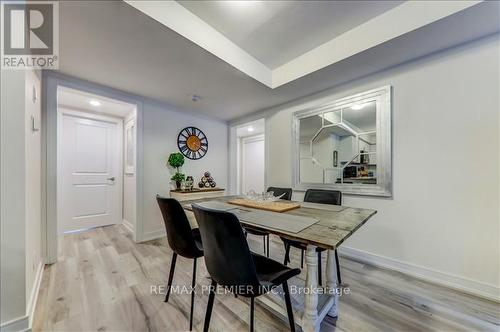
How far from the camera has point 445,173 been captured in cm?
182

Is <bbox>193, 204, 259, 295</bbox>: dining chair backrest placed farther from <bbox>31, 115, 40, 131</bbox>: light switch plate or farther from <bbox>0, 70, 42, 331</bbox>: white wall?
<bbox>31, 115, 40, 131</bbox>: light switch plate

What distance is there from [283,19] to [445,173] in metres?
2.13

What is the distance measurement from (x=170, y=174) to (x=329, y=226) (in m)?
2.86

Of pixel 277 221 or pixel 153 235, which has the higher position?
pixel 277 221

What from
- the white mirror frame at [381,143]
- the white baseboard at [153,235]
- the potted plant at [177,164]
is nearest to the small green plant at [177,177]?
the potted plant at [177,164]

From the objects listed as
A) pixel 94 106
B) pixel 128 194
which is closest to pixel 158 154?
pixel 128 194

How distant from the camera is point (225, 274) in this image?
1.00 metres

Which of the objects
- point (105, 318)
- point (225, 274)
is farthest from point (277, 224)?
point (105, 318)

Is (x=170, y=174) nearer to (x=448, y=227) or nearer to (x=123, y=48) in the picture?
(x=123, y=48)

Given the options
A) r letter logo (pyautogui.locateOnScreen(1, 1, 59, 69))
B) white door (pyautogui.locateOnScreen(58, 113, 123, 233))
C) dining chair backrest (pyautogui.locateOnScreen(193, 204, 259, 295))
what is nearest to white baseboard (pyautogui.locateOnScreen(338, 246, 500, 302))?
dining chair backrest (pyautogui.locateOnScreen(193, 204, 259, 295))

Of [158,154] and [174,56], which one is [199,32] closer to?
[174,56]

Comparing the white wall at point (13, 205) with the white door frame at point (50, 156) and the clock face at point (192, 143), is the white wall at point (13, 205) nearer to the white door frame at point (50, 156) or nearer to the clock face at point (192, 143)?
the white door frame at point (50, 156)

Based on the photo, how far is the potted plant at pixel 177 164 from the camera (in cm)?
319

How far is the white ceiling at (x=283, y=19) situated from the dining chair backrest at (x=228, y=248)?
67.5 inches
